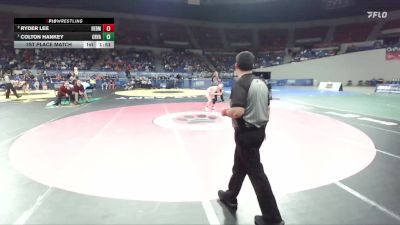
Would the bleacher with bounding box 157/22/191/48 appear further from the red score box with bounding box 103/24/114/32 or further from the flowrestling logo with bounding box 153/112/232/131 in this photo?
the flowrestling logo with bounding box 153/112/232/131

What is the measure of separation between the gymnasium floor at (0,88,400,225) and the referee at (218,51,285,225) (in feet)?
1.08

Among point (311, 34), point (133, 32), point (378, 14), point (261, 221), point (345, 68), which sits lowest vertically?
point (261, 221)

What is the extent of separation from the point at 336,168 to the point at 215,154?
2.28m

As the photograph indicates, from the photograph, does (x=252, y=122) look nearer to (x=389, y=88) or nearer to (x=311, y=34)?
(x=389, y=88)

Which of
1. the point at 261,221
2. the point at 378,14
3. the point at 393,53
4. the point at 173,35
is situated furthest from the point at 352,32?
the point at 261,221

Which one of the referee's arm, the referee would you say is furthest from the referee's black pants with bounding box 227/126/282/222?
the referee's arm

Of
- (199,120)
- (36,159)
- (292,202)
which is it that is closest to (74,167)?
(36,159)

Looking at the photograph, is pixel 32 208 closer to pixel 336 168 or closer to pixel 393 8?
pixel 336 168

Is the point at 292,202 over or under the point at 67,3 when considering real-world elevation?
under

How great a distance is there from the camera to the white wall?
1357 inches

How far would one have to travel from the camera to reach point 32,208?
3.69 meters
